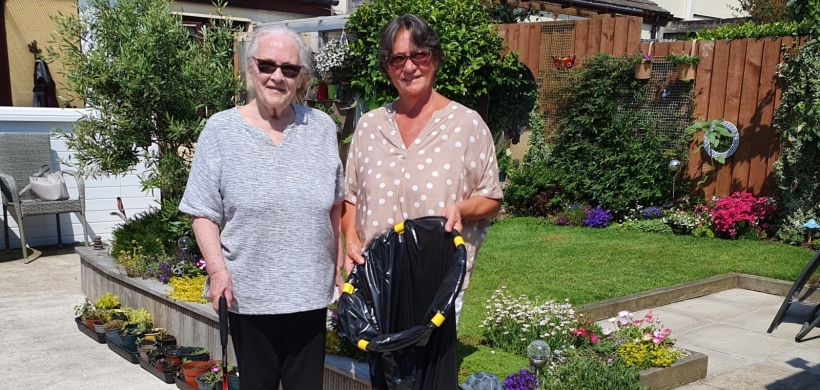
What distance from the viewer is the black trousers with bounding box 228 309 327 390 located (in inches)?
97.3

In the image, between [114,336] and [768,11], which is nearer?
[114,336]

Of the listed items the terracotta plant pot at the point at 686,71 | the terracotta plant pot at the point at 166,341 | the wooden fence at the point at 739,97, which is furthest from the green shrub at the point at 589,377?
the terracotta plant pot at the point at 686,71

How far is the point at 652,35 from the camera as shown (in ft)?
48.5

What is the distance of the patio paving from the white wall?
5.66 ft

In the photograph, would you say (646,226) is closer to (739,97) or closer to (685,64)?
(739,97)

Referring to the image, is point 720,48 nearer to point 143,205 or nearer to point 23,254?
point 143,205

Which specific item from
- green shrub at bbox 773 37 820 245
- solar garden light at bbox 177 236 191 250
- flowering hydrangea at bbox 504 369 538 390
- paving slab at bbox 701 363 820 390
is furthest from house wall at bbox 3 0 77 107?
green shrub at bbox 773 37 820 245

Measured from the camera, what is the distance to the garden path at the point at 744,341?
3.88m

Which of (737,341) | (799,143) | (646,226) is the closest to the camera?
(737,341)

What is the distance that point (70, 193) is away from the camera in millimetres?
7906

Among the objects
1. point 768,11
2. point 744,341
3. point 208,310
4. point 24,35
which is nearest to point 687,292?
point 744,341

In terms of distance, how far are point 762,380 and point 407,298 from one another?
2.53m

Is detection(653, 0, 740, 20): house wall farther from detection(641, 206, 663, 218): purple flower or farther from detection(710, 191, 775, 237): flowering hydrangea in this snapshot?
detection(710, 191, 775, 237): flowering hydrangea

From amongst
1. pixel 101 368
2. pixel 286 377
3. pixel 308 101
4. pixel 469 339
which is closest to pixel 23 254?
pixel 101 368
